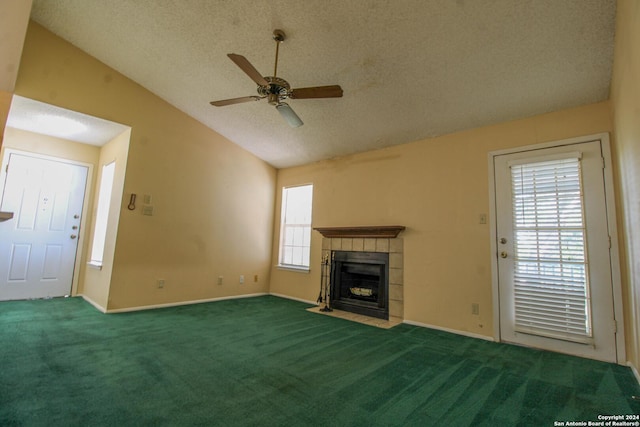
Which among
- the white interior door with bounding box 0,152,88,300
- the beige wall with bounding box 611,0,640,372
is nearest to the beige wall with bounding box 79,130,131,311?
the white interior door with bounding box 0,152,88,300

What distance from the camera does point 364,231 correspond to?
4395 millimetres

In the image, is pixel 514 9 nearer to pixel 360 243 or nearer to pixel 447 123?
pixel 447 123

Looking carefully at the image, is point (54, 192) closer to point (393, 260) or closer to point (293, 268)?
point (293, 268)

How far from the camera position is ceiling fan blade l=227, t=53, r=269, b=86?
2.26 m

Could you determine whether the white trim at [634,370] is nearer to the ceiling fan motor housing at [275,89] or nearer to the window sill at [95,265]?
the ceiling fan motor housing at [275,89]

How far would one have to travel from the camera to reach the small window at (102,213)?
447cm

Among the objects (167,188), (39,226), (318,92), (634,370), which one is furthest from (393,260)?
(39,226)

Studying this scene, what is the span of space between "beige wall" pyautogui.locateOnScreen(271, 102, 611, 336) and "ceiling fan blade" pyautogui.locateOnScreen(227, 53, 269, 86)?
7.90 ft

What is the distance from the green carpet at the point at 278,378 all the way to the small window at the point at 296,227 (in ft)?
6.77

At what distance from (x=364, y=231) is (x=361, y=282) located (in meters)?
0.81

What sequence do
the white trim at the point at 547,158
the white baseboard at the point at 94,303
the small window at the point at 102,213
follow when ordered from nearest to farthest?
the white trim at the point at 547,158 < the white baseboard at the point at 94,303 < the small window at the point at 102,213

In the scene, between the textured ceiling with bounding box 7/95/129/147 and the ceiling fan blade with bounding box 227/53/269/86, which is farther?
the textured ceiling with bounding box 7/95/129/147

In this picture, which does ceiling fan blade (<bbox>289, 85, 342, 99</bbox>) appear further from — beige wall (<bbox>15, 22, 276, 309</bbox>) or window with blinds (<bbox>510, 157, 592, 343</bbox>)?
beige wall (<bbox>15, 22, 276, 309</bbox>)

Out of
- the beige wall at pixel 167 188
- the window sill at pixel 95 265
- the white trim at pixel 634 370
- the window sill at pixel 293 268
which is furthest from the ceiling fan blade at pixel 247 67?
the white trim at pixel 634 370
